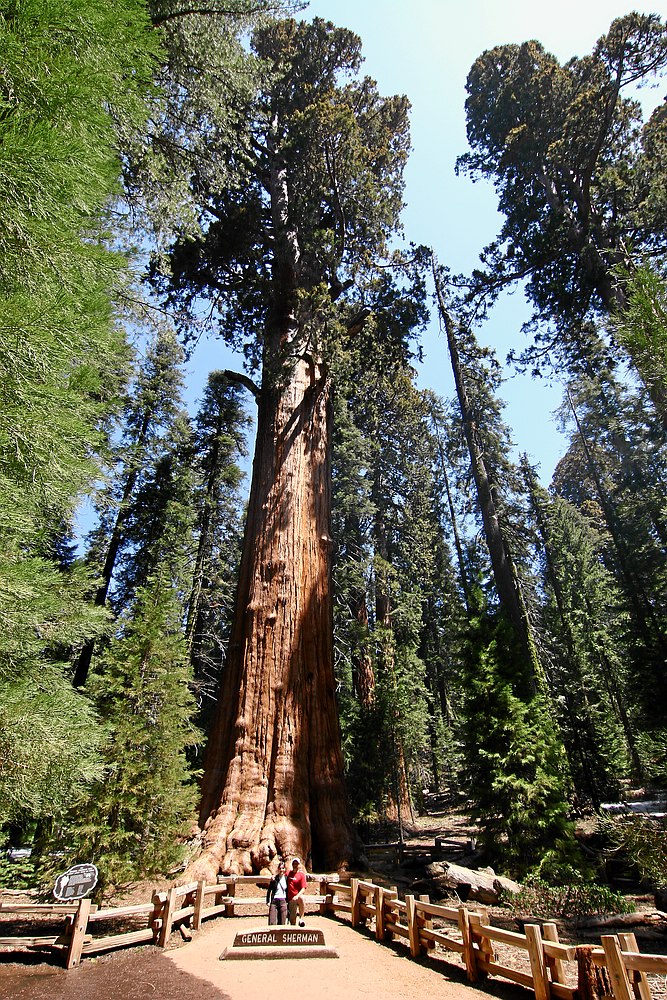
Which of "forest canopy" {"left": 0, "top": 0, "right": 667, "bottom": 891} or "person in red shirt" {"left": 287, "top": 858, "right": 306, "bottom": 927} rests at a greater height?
"forest canopy" {"left": 0, "top": 0, "right": 667, "bottom": 891}

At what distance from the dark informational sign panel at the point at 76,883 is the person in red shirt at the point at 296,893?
2304 millimetres

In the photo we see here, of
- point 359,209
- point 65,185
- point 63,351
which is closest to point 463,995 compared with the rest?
point 63,351

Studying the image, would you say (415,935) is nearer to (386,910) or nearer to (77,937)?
(386,910)

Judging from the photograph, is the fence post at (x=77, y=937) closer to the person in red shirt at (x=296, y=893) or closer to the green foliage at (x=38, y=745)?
the green foliage at (x=38, y=745)

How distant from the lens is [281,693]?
27.5ft

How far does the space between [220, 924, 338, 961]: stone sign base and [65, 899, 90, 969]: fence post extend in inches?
59.2

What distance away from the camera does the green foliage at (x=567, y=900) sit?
699 cm

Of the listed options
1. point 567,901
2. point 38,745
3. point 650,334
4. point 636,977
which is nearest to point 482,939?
point 636,977

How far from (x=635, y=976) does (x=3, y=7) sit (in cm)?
770

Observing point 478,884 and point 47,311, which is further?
point 478,884

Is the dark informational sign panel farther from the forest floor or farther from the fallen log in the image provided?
the fallen log

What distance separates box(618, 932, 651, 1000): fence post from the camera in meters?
3.27

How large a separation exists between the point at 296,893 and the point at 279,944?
0.70 m

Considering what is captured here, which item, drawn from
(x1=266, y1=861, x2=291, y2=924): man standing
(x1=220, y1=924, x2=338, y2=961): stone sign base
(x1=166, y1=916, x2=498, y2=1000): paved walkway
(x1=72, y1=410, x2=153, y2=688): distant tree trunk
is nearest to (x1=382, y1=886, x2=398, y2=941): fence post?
(x1=166, y1=916, x2=498, y2=1000): paved walkway
